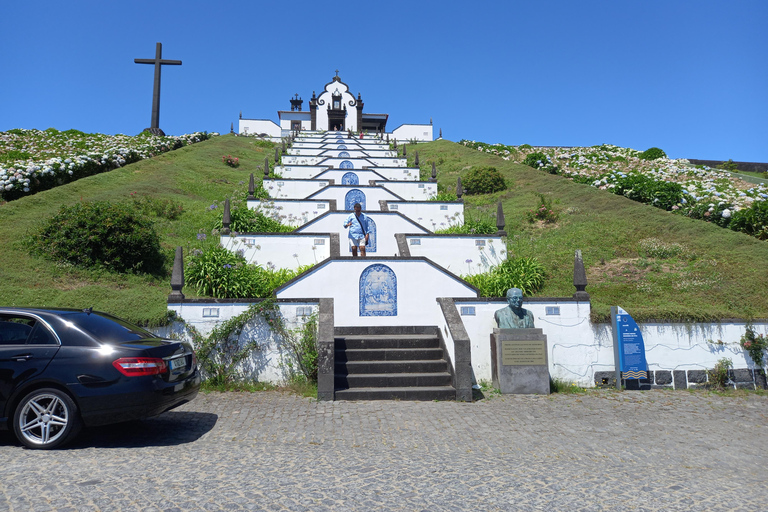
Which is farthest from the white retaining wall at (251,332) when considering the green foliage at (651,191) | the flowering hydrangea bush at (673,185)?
the green foliage at (651,191)

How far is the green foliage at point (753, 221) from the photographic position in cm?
1530

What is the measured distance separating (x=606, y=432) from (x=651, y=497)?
7.45 feet

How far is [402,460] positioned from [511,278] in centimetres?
824

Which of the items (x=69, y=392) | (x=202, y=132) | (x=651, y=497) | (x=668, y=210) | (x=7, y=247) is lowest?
(x=651, y=497)

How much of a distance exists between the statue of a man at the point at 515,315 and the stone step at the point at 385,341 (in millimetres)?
1357

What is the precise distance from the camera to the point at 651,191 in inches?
787

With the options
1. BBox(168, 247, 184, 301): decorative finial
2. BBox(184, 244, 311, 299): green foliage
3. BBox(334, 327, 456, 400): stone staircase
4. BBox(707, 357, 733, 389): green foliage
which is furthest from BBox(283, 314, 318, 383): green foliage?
BBox(707, 357, 733, 389): green foliage

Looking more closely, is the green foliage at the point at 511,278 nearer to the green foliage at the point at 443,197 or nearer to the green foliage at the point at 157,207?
the green foliage at the point at 443,197

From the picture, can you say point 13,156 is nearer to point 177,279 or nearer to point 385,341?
point 177,279

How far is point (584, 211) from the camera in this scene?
19734 mm

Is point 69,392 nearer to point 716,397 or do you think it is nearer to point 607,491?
point 607,491

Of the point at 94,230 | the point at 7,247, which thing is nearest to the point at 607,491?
the point at 94,230

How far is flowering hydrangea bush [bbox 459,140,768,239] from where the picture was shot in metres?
16.2

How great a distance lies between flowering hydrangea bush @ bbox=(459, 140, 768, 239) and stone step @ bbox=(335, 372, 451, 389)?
12.8 metres
